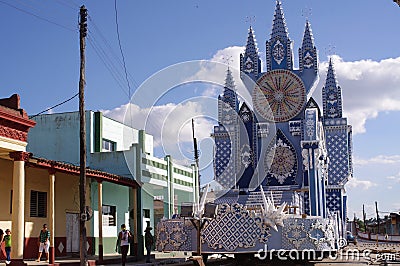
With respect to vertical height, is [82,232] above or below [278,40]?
below

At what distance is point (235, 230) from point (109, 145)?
12433mm

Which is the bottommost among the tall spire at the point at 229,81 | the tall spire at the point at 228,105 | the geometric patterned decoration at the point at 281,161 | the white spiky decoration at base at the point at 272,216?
the white spiky decoration at base at the point at 272,216

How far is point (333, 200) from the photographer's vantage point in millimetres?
33906

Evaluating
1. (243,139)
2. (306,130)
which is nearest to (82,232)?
(306,130)

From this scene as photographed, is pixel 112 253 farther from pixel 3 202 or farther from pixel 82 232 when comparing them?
pixel 82 232

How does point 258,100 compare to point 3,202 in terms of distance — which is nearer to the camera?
point 3,202

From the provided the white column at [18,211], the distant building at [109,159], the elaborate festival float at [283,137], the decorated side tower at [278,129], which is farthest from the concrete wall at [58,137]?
the white column at [18,211]

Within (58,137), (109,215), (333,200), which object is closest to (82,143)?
(58,137)

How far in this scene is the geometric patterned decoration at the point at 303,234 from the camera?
2011 cm

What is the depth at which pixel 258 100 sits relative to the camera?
112ft

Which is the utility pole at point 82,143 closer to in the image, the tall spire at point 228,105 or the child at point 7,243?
the child at point 7,243

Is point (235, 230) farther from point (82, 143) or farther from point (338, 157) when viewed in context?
point (338, 157)

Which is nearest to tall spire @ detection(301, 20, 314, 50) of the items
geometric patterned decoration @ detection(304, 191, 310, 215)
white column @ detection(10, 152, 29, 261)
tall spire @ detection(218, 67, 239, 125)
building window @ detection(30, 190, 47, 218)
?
tall spire @ detection(218, 67, 239, 125)

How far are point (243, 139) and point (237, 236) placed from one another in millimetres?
14032
